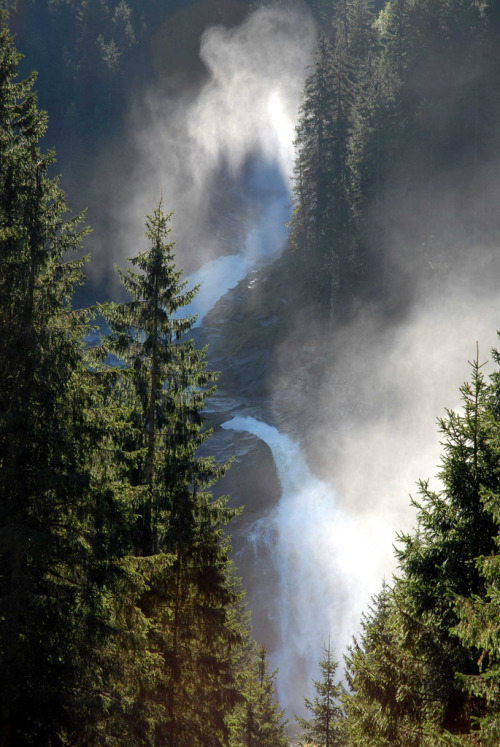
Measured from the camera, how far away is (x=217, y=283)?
268ft

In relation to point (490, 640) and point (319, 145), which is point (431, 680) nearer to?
point (490, 640)

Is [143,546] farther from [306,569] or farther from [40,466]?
[306,569]

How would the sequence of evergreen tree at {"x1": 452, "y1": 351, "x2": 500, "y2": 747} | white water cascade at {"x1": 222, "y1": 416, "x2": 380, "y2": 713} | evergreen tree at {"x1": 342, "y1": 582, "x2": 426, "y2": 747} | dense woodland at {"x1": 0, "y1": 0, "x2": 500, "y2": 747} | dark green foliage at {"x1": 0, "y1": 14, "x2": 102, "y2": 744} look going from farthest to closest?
1. white water cascade at {"x1": 222, "y1": 416, "x2": 380, "y2": 713}
2. evergreen tree at {"x1": 342, "y1": 582, "x2": 426, "y2": 747}
3. dense woodland at {"x1": 0, "y1": 0, "x2": 500, "y2": 747}
4. dark green foliage at {"x1": 0, "y1": 14, "x2": 102, "y2": 744}
5. evergreen tree at {"x1": 452, "y1": 351, "x2": 500, "y2": 747}

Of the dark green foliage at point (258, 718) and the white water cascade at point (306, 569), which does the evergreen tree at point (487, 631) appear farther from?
the white water cascade at point (306, 569)

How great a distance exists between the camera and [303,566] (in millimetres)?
37688

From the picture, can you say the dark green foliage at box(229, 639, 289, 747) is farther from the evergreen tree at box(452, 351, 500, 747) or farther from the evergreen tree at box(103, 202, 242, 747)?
the evergreen tree at box(452, 351, 500, 747)

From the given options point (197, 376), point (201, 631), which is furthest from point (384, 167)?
point (201, 631)

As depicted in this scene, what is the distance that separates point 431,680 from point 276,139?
103205mm

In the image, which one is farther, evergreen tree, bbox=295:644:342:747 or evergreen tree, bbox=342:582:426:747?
evergreen tree, bbox=295:644:342:747

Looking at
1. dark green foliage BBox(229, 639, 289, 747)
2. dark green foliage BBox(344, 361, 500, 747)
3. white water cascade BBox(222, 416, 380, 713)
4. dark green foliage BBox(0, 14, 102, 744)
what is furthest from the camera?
white water cascade BBox(222, 416, 380, 713)

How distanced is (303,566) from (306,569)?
0.28 metres

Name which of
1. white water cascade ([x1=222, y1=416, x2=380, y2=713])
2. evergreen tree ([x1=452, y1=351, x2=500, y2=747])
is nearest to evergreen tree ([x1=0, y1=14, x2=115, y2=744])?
evergreen tree ([x1=452, y1=351, x2=500, y2=747])

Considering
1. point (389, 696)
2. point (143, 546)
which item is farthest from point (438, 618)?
point (143, 546)

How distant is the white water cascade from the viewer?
33.2m
